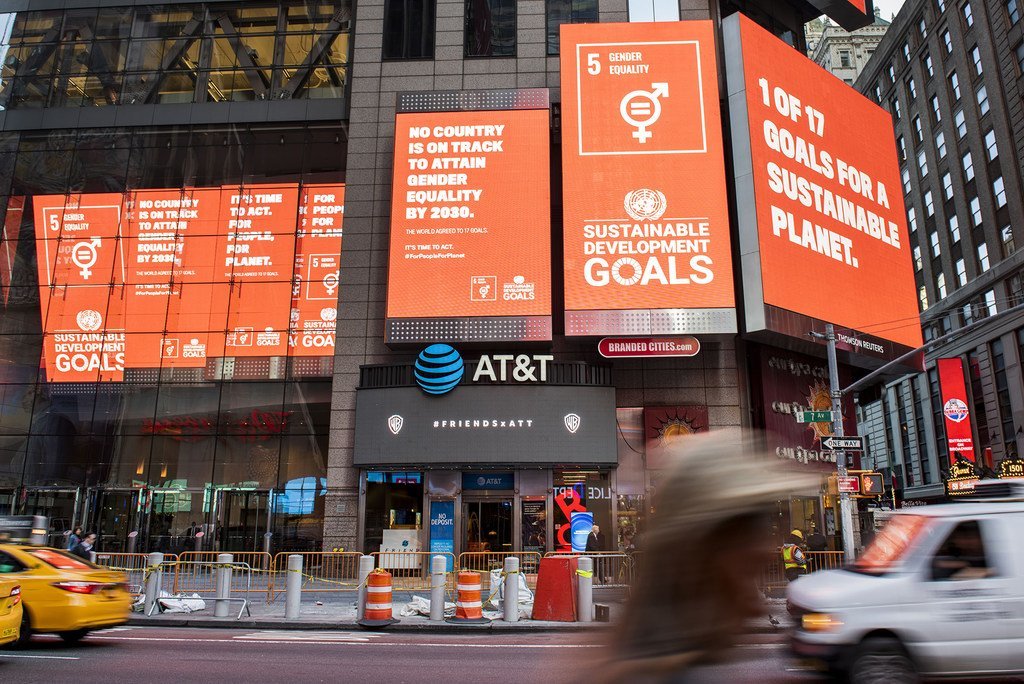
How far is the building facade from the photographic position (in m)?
46.8

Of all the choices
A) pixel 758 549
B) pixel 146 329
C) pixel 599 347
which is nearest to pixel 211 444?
pixel 146 329

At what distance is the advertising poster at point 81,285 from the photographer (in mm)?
28828

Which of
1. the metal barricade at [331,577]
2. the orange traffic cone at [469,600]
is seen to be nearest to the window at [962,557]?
the orange traffic cone at [469,600]

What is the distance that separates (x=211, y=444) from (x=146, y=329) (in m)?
5.21

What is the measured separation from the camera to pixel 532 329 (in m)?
23.1

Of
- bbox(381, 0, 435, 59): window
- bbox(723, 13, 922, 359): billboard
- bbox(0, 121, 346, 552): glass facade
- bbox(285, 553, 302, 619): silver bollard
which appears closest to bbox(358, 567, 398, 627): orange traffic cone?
bbox(285, 553, 302, 619): silver bollard

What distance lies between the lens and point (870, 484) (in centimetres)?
1858

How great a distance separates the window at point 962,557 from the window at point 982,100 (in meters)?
53.5

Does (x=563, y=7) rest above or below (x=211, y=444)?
above

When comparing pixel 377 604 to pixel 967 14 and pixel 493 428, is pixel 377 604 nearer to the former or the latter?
pixel 493 428

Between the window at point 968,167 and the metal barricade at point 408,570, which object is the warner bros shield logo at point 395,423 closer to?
the metal barricade at point 408,570

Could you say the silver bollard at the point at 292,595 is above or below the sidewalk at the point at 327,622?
above

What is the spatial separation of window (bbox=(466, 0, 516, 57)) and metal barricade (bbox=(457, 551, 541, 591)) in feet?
58.9

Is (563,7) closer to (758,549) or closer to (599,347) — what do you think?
(599,347)
